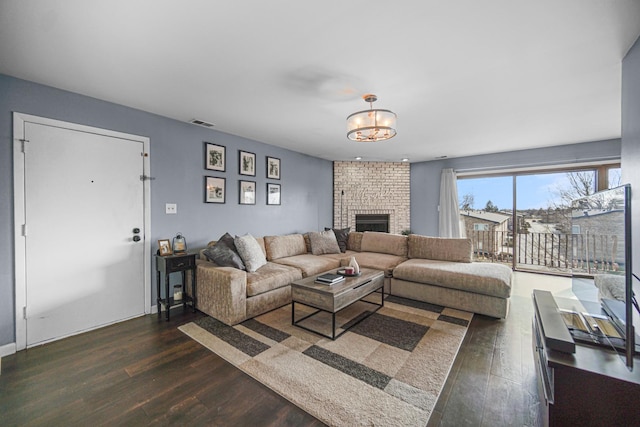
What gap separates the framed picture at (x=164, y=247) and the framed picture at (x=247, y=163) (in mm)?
1502

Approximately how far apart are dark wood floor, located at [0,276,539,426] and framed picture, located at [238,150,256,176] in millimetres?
2494

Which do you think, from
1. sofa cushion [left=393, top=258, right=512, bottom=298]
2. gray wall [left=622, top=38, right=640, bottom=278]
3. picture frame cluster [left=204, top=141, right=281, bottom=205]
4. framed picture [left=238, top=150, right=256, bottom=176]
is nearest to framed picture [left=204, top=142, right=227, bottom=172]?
picture frame cluster [left=204, top=141, right=281, bottom=205]

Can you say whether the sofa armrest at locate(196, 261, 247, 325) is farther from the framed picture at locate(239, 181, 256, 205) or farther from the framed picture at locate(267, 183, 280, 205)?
the framed picture at locate(267, 183, 280, 205)

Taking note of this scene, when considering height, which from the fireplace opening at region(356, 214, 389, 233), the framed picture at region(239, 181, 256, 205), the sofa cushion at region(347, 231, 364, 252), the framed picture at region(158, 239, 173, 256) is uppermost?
the framed picture at region(239, 181, 256, 205)

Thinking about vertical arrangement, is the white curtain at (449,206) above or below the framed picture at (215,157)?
below

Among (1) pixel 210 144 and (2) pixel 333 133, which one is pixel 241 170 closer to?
(1) pixel 210 144

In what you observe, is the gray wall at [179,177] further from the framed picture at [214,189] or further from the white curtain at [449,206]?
the white curtain at [449,206]

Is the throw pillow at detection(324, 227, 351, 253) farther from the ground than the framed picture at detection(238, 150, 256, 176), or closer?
closer

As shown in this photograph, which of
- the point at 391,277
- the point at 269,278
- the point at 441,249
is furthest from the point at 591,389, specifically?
the point at 441,249

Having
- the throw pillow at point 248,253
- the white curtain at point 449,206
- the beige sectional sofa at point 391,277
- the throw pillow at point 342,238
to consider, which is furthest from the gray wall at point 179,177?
the white curtain at point 449,206

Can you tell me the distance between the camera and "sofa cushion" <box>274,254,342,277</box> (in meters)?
3.54

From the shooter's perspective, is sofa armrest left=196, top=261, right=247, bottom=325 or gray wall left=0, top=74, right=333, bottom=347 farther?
sofa armrest left=196, top=261, right=247, bottom=325

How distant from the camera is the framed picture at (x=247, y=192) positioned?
4117mm

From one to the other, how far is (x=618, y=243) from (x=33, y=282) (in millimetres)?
4242
